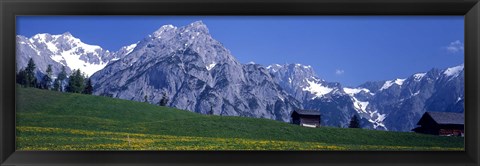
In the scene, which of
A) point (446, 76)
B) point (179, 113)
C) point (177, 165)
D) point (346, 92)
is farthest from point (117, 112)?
point (177, 165)

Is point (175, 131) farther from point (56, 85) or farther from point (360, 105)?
point (360, 105)

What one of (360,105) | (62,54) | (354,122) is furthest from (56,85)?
(354,122)

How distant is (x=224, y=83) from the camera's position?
13211 mm

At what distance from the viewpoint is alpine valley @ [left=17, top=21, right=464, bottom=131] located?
8633 mm

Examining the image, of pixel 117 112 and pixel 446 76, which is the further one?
pixel 117 112

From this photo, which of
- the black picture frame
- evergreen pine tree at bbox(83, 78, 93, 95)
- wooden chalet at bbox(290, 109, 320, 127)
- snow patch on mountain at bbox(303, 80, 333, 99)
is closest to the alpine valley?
snow patch on mountain at bbox(303, 80, 333, 99)

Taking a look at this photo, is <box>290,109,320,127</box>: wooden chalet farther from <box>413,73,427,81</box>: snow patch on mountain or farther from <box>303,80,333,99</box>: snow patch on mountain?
<box>413,73,427,81</box>: snow patch on mountain

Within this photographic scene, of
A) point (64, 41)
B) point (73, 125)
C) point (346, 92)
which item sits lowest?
point (73, 125)

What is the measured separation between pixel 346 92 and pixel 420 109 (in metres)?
1.74

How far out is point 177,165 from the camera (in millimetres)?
2609

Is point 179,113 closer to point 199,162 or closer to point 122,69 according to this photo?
point 122,69

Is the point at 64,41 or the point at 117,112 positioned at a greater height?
the point at 64,41

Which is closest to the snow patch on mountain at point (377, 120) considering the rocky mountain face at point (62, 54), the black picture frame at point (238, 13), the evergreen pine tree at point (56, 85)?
the rocky mountain face at point (62, 54)

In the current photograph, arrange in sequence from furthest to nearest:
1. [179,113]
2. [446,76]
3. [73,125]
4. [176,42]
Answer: [179,113]
[176,42]
[73,125]
[446,76]
